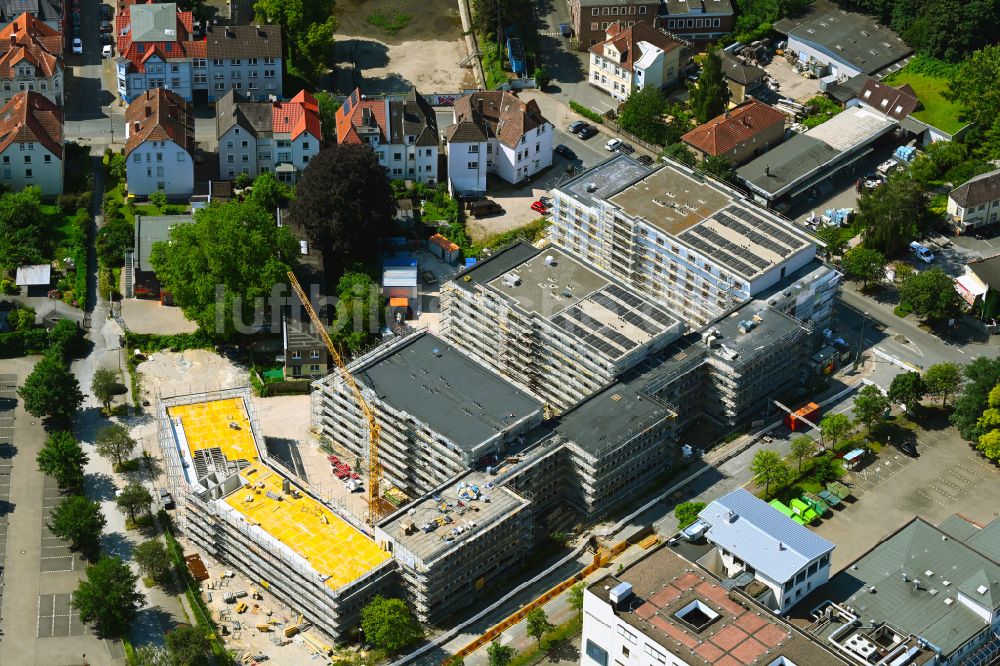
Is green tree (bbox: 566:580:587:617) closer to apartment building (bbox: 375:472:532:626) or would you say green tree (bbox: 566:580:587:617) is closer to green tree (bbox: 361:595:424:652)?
apartment building (bbox: 375:472:532:626)

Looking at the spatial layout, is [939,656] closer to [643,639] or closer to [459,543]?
[643,639]

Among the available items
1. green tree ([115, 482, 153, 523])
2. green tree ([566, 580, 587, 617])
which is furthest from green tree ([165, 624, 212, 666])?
green tree ([566, 580, 587, 617])

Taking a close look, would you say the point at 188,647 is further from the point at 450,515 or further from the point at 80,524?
the point at 450,515

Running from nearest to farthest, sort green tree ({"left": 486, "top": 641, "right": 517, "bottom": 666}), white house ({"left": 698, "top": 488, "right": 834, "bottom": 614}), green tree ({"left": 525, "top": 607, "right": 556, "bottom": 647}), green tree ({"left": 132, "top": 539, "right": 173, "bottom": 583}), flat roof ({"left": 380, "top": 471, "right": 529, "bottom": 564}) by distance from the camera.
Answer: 1. white house ({"left": 698, "top": 488, "right": 834, "bottom": 614})
2. green tree ({"left": 486, "top": 641, "right": 517, "bottom": 666})
3. flat roof ({"left": 380, "top": 471, "right": 529, "bottom": 564})
4. green tree ({"left": 525, "top": 607, "right": 556, "bottom": 647})
5. green tree ({"left": 132, "top": 539, "right": 173, "bottom": 583})

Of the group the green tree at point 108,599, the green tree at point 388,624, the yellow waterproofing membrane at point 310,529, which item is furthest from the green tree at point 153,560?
the green tree at point 388,624

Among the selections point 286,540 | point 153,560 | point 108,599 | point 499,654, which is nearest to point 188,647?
point 108,599

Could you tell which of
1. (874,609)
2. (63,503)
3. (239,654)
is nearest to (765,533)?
(874,609)
